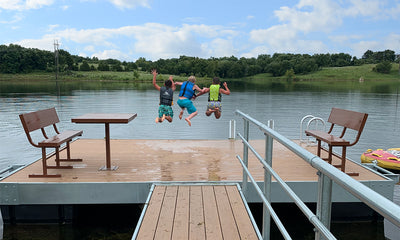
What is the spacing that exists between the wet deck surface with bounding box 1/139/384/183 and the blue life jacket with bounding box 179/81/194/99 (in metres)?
1.28

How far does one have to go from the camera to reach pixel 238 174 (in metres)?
6.00

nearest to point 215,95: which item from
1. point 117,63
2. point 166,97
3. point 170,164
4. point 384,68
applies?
point 166,97

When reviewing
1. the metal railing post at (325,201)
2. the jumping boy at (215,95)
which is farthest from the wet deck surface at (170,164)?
the metal railing post at (325,201)

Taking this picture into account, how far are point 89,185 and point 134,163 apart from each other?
4.82 feet

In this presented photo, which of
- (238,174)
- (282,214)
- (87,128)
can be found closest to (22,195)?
(238,174)

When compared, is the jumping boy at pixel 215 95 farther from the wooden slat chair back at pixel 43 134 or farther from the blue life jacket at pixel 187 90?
the wooden slat chair back at pixel 43 134

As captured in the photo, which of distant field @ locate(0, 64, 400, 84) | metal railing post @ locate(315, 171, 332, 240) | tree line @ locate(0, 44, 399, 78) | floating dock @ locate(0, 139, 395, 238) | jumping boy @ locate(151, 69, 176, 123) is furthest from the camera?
tree line @ locate(0, 44, 399, 78)

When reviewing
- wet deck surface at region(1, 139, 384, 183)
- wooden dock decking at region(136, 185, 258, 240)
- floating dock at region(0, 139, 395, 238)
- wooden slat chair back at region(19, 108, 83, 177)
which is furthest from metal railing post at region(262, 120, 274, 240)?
wooden slat chair back at region(19, 108, 83, 177)

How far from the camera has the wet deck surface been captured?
5.79 metres

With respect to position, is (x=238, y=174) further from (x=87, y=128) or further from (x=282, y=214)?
(x=87, y=128)

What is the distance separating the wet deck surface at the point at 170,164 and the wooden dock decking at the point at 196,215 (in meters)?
0.97

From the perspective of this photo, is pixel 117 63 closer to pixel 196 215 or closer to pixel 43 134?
pixel 43 134

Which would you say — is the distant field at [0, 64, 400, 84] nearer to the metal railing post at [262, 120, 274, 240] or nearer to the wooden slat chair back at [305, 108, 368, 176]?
the wooden slat chair back at [305, 108, 368, 176]

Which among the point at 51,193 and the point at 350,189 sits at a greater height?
the point at 350,189
